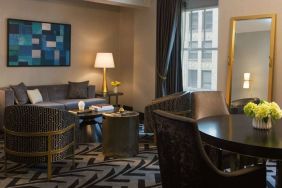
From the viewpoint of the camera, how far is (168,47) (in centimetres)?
678

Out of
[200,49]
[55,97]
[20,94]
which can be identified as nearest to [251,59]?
[200,49]

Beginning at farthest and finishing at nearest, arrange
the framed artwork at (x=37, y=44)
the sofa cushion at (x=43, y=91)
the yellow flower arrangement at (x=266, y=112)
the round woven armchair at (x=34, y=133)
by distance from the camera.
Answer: the sofa cushion at (x=43, y=91)
the framed artwork at (x=37, y=44)
the round woven armchair at (x=34, y=133)
the yellow flower arrangement at (x=266, y=112)

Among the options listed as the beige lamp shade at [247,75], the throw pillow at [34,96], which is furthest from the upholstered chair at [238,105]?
the throw pillow at [34,96]

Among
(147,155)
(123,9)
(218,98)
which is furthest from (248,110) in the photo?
(123,9)

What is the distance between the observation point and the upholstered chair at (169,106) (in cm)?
516

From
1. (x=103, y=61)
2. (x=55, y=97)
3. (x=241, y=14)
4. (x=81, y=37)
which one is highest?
(x=241, y=14)

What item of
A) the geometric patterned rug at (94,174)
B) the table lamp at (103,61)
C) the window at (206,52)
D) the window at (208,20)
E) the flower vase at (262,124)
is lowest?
the geometric patterned rug at (94,174)

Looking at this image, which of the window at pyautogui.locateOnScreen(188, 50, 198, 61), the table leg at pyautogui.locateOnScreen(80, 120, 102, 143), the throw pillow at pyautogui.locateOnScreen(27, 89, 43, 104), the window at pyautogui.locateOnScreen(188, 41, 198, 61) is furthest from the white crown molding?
the table leg at pyautogui.locateOnScreen(80, 120, 102, 143)

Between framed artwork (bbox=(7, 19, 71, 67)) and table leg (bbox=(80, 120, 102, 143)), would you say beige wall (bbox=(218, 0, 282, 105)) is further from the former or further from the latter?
framed artwork (bbox=(7, 19, 71, 67))

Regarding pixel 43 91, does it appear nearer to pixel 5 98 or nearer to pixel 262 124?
pixel 5 98

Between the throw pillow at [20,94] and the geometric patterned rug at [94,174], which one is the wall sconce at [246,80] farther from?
the throw pillow at [20,94]

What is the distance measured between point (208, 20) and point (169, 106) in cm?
222

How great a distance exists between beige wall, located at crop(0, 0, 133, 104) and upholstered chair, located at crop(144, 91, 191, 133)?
8.65 feet

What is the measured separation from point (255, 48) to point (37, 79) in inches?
160
